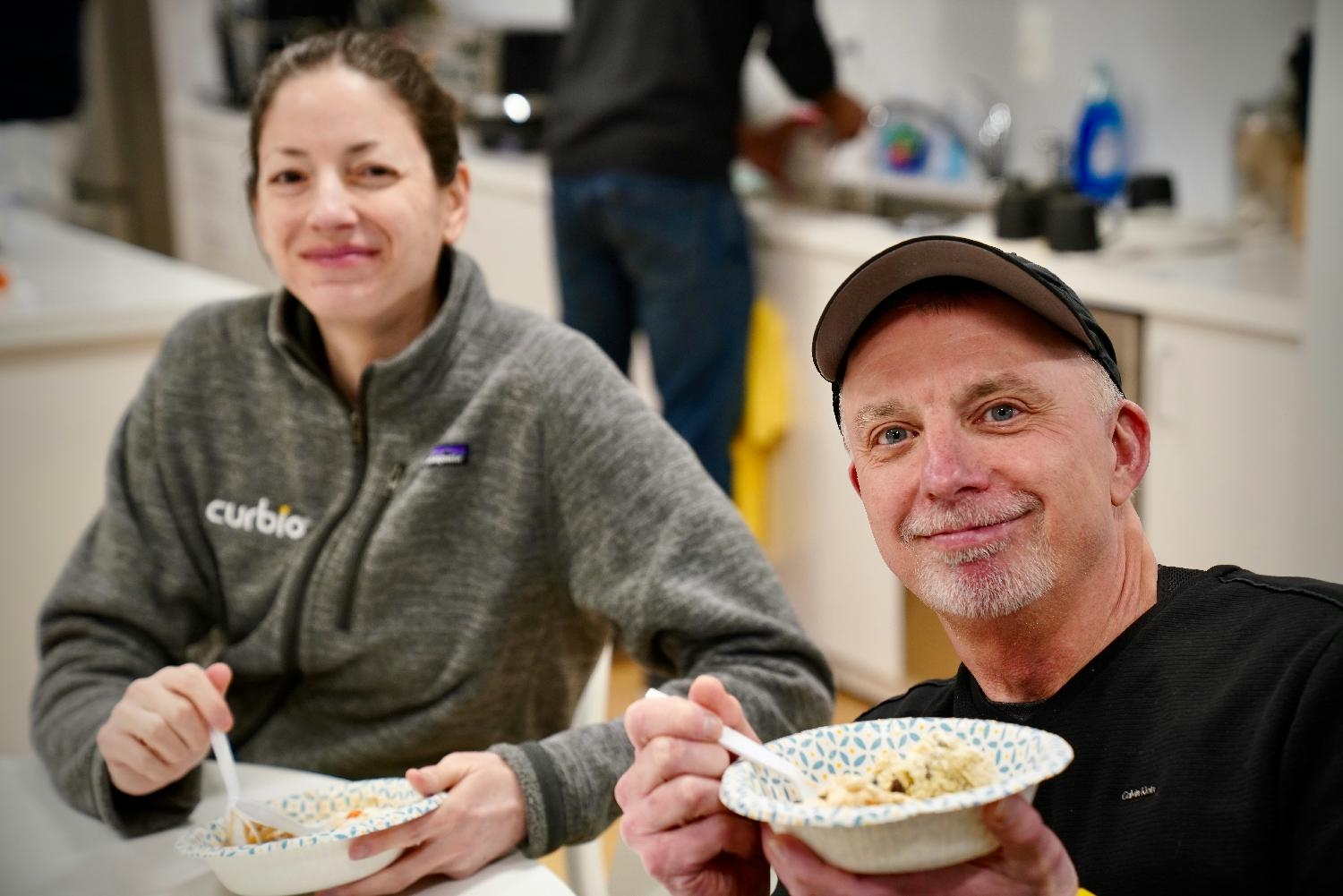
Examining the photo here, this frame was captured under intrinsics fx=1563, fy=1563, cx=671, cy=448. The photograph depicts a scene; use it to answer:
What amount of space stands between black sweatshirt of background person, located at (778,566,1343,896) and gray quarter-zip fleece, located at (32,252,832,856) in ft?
1.45

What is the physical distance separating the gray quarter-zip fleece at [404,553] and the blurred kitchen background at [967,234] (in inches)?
8.2

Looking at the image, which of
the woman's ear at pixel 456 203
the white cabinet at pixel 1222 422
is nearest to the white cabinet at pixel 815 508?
the white cabinet at pixel 1222 422

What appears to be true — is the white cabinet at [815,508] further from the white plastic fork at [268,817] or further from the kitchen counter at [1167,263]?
the white plastic fork at [268,817]

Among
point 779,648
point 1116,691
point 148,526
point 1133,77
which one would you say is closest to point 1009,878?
point 1116,691

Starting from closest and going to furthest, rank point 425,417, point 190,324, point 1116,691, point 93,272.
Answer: point 1116,691, point 425,417, point 190,324, point 93,272

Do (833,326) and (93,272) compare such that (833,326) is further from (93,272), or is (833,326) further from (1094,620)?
(93,272)

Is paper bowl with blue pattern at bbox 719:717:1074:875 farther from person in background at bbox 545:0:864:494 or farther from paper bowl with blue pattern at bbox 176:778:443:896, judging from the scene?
person in background at bbox 545:0:864:494

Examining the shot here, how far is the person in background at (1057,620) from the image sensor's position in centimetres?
86

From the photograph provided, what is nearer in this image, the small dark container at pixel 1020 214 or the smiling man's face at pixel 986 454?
the smiling man's face at pixel 986 454

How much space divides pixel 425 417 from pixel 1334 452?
1.17 metres

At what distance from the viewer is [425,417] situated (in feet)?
4.89

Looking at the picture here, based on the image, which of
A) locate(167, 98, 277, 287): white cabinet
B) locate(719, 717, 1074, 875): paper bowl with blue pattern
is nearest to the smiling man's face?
locate(719, 717, 1074, 875): paper bowl with blue pattern

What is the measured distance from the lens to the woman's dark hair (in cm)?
152

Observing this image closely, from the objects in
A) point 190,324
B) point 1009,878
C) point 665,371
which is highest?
point 190,324
